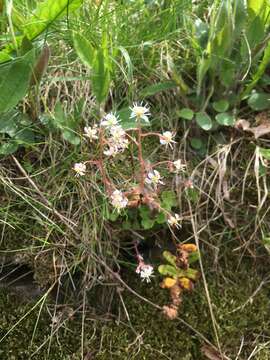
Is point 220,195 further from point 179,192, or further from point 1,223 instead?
point 1,223

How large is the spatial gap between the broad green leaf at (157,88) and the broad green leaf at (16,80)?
326 millimetres

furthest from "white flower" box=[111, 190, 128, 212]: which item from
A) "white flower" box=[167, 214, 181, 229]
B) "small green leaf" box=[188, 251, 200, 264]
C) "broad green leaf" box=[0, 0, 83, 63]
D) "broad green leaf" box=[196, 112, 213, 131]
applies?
"broad green leaf" box=[0, 0, 83, 63]

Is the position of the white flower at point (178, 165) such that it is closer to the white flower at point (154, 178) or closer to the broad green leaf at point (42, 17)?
the white flower at point (154, 178)

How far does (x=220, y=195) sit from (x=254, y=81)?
329mm

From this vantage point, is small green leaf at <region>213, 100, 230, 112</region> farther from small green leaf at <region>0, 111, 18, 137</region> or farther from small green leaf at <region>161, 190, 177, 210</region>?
small green leaf at <region>0, 111, 18, 137</region>

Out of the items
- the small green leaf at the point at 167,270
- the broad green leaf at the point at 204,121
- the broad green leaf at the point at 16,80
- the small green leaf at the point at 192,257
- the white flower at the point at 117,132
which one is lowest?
the small green leaf at the point at 167,270

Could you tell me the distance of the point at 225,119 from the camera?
A: 169 centimetres

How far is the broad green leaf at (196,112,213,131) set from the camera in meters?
1.67

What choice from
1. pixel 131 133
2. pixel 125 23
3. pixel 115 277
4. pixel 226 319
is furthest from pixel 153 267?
pixel 125 23

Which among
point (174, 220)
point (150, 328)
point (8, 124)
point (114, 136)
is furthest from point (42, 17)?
point (150, 328)

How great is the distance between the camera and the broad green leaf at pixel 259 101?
68.5 inches

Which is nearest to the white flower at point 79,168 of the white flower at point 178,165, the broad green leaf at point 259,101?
the white flower at point 178,165

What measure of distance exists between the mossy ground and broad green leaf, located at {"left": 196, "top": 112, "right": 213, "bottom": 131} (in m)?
0.36

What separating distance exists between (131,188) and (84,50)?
1.23 feet
